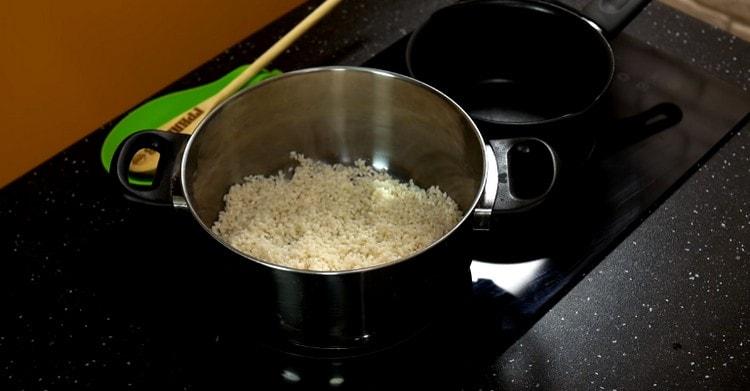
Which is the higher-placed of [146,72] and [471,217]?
[471,217]

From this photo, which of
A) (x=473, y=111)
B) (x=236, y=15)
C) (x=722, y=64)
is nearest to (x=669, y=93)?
(x=722, y=64)

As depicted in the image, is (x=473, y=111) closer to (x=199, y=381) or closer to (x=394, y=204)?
(x=394, y=204)

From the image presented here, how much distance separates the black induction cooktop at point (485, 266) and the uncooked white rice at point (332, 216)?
45 mm

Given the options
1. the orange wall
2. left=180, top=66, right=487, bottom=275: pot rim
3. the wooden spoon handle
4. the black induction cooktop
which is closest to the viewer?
left=180, top=66, right=487, bottom=275: pot rim

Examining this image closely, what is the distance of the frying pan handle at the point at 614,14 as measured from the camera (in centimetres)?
82

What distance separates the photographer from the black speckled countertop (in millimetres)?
666

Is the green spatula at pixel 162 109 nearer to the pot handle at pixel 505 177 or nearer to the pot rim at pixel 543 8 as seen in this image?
the pot rim at pixel 543 8

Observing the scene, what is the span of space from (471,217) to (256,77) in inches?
16.0

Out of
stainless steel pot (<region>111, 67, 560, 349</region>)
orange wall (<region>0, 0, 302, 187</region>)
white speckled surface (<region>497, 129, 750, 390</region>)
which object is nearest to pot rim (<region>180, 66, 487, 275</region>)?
stainless steel pot (<region>111, 67, 560, 349</region>)

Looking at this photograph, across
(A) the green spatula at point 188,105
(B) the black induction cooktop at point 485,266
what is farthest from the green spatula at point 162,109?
(B) the black induction cooktop at point 485,266

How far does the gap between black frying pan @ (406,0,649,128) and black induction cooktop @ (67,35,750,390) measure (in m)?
0.05

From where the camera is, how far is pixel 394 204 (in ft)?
2.47

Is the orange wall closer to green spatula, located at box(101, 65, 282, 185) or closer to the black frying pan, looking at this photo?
green spatula, located at box(101, 65, 282, 185)

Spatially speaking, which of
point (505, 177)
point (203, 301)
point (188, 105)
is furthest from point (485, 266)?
point (188, 105)
